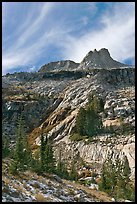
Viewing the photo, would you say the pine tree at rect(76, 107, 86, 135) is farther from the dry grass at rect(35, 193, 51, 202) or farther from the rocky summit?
the dry grass at rect(35, 193, 51, 202)

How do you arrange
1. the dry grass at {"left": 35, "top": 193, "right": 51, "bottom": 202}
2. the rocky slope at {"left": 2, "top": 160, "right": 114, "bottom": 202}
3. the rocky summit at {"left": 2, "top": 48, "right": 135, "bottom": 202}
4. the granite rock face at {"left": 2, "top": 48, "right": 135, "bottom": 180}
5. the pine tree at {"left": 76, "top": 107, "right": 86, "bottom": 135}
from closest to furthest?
the rocky slope at {"left": 2, "top": 160, "right": 114, "bottom": 202}, the dry grass at {"left": 35, "top": 193, "right": 51, "bottom": 202}, the rocky summit at {"left": 2, "top": 48, "right": 135, "bottom": 202}, the granite rock face at {"left": 2, "top": 48, "right": 135, "bottom": 180}, the pine tree at {"left": 76, "top": 107, "right": 86, "bottom": 135}

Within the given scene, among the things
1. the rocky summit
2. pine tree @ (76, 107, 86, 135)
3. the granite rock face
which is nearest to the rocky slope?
the rocky summit

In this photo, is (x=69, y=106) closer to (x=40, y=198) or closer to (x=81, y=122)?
(x=81, y=122)

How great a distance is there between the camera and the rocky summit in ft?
→ 115

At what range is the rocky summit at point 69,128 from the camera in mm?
35031

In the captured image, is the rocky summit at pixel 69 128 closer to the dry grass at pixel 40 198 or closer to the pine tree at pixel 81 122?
the dry grass at pixel 40 198

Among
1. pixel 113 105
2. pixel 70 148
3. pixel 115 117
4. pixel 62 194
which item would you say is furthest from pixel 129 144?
pixel 62 194

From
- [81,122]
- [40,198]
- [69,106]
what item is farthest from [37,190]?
[69,106]

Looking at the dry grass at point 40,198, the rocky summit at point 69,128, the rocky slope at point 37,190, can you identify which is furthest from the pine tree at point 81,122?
the dry grass at point 40,198

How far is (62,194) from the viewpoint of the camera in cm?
3409

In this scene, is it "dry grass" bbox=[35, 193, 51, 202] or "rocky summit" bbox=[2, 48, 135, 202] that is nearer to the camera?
→ "dry grass" bbox=[35, 193, 51, 202]

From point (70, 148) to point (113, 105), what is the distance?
108ft

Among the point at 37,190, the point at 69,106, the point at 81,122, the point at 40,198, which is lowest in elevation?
the point at 40,198

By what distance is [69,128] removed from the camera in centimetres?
12019
